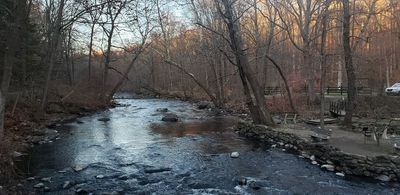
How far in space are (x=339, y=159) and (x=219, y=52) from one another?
20952mm

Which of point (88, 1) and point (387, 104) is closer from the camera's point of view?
point (88, 1)

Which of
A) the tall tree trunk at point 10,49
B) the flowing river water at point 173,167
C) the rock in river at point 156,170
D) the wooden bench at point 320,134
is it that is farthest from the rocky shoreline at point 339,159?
the tall tree trunk at point 10,49


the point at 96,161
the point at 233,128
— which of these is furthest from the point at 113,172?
the point at 233,128

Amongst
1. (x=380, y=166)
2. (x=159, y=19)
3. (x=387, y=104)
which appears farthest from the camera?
(x=159, y=19)

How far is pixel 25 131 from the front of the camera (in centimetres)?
1666

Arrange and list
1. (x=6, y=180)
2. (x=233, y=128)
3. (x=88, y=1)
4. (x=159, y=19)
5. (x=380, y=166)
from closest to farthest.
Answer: (x=6, y=180) → (x=380, y=166) → (x=88, y=1) → (x=233, y=128) → (x=159, y=19)

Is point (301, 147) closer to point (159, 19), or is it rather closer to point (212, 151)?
point (212, 151)

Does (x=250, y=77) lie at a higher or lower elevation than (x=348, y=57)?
lower

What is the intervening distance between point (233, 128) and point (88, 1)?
9.02 meters

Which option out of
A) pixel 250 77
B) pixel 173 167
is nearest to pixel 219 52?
pixel 250 77

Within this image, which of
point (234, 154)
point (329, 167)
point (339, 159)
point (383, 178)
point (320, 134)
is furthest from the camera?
point (320, 134)

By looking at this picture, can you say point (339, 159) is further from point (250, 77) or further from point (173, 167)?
point (250, 77)

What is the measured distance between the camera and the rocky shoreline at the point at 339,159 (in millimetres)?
10133

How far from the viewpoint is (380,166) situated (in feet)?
33.7
